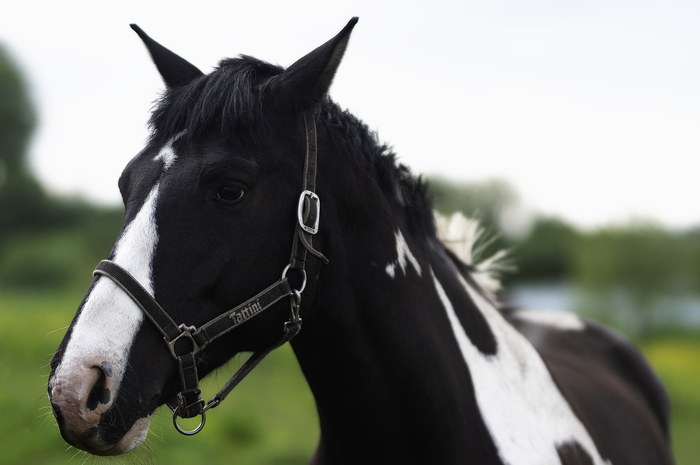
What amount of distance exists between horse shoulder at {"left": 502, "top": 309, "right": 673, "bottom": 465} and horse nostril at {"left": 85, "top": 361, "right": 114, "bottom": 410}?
6.32 ft

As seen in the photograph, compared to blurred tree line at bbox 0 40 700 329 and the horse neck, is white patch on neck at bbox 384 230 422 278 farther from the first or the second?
blurred tree line at bbox 0 40 700 329

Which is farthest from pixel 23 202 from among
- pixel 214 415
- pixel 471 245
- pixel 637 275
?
pixel 637 275

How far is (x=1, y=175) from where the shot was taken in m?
30.4

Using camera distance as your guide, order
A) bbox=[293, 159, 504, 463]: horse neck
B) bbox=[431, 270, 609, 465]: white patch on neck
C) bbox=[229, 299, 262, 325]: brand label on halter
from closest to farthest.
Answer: bbox=[229, 299, 262, 325]: brand label on halter < bbox=[293, 159, 504, 463]: horse neck < bbox=[431, 270, 609, 465]: white patch on neck

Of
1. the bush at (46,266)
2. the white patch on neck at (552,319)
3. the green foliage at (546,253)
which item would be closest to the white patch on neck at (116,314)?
the white patch on neck at (552,319)

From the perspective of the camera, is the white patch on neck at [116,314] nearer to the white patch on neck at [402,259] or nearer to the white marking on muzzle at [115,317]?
the white marking on muzzle at [115,317]

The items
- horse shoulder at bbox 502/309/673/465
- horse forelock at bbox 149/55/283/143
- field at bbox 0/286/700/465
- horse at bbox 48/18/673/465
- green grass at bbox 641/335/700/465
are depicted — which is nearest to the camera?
horse at bbox 48/18/673/465

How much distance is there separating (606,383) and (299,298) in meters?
2.67

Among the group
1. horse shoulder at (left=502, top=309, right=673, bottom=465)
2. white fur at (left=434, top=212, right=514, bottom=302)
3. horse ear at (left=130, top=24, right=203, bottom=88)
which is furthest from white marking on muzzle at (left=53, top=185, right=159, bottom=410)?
horse shoulder at (left=502, top=309, right=673, bottom=465)

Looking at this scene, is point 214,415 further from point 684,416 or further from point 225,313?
point 684,416

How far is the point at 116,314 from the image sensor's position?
1.37 meters

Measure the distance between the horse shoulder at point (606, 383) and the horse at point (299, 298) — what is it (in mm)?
381

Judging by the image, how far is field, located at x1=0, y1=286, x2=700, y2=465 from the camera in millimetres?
5094

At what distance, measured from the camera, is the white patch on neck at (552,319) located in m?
4.12
